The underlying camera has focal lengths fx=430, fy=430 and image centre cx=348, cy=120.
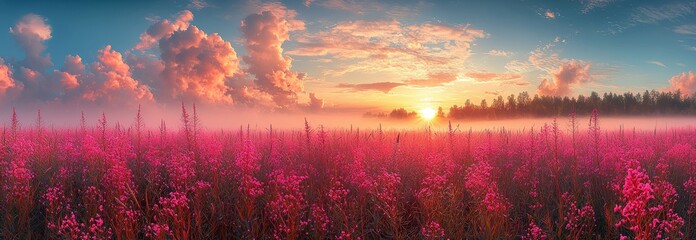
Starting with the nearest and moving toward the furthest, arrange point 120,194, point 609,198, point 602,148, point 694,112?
1. point 120,194
2. point 609,198
3. point 602,148
4. point 694,112

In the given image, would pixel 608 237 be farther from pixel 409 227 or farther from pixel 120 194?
pixel 120 194

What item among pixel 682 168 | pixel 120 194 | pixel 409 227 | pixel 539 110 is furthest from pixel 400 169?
pixel 539 110

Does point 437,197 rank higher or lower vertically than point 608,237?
higher

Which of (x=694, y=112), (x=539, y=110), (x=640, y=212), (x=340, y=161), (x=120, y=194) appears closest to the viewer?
(x=640, y=212)

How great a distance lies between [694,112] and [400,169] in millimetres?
84988

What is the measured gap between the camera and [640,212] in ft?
11.9

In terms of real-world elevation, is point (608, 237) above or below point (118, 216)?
below

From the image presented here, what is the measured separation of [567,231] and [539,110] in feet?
271

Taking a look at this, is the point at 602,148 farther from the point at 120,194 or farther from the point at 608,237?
the point at 120,194

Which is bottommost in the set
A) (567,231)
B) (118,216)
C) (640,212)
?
(567,231)

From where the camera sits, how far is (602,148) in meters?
11.3

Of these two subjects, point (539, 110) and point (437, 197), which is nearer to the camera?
point (437, 197)

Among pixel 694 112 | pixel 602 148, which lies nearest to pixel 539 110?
pixel 694 112

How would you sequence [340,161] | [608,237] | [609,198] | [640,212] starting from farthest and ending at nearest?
[340,161], [609,198], [608,237], [640,212]
